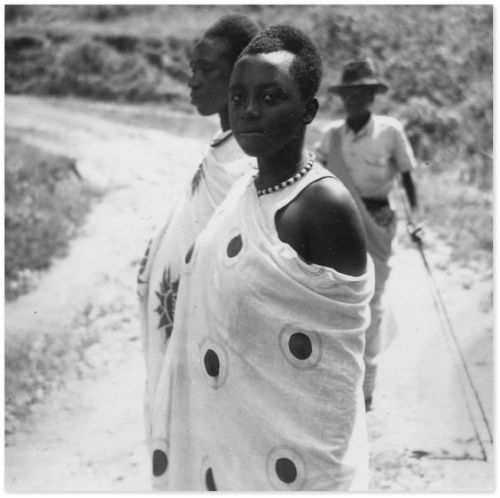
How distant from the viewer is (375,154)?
3.79 meters

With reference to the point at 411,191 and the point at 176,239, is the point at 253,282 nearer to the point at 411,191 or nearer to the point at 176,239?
the point at 176,239

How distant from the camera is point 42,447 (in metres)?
3.59

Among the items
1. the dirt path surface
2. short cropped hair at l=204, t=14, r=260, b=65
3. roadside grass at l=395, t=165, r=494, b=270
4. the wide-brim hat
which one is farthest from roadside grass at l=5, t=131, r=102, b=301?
short cropped hair at l=204, t=14, r=260, b=65

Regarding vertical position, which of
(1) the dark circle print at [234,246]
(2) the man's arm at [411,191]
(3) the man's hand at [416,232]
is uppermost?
(2) the man's arm at [411,191]

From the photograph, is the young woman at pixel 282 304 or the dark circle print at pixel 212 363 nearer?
the young woman at pixel 282 304

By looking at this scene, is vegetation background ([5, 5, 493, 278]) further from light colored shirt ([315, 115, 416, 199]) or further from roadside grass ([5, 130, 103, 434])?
light colored shirt ([315, 115, 416, 199])

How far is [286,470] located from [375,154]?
2388 millimetres

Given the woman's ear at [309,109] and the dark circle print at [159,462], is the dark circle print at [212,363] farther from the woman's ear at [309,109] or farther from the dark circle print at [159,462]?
the woman's ear at [309,109]

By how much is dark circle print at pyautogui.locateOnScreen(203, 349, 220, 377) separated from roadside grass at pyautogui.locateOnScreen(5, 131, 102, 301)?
348 cm

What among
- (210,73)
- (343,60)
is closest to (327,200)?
(210,73)

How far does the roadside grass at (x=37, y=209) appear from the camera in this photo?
5492 mm

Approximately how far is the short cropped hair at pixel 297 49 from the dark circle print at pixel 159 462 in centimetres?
107

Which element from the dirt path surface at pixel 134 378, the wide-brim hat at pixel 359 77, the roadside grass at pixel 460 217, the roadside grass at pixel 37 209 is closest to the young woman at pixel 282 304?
the dirt path surface at pixel 134 378

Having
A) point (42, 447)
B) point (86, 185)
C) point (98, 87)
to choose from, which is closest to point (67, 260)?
point (86, 185)
